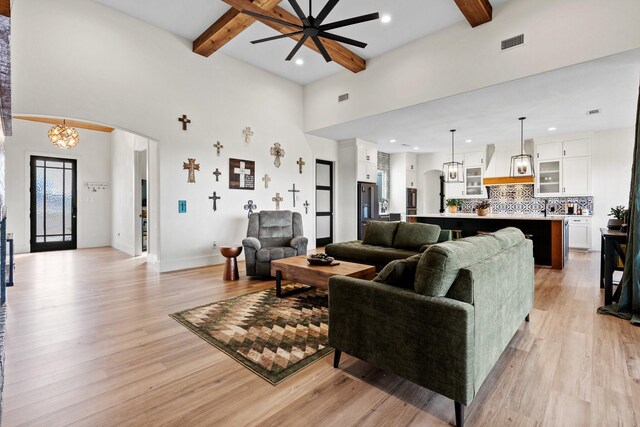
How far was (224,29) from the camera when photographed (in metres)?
4.66

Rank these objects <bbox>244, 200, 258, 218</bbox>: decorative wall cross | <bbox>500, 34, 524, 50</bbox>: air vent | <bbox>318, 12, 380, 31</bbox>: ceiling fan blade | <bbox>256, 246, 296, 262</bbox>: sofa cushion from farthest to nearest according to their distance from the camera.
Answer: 1. <bbox>244, 200, 258, 218</bbox>: decorative wall cross
2. <bbox>256, 246, 296, 262</bbox>: sofa cushion
3. <bbox>500, 34, 524, 50</bbox>: air vent
4. <bbox>318, 12, 380, 31</bbox>: ceiling fan blade

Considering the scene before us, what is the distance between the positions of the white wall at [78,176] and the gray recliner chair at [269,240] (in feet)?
19.2

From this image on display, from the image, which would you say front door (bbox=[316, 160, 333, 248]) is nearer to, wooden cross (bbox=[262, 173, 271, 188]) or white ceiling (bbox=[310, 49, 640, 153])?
white ceiling (bbox=[310, 49, 640, 153])

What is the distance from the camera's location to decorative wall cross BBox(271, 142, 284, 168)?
657 centimetres

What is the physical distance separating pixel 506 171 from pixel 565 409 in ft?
25.8

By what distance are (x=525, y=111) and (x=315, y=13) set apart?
404 centimetres

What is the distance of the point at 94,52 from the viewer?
4.34 metres

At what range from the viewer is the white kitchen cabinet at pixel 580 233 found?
7.03 meters

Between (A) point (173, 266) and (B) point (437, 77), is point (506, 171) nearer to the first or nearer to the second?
(B) point (437, 77)

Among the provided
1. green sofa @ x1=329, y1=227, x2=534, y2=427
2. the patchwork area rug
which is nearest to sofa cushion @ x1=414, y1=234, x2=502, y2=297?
green sofa @ x1=329, y1=227, x2=534, y2=427

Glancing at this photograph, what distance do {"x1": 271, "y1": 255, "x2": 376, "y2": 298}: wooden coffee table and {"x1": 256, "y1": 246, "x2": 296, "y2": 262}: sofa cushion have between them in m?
0.79

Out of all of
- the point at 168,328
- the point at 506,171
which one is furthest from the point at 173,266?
the point at 506,171

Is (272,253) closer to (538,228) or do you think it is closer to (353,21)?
(353,21)

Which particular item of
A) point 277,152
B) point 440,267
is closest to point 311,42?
point 277,152
